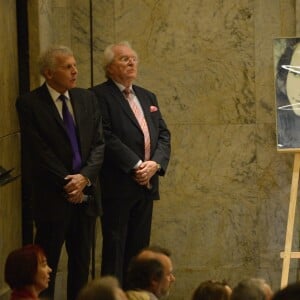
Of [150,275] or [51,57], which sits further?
[51,57]

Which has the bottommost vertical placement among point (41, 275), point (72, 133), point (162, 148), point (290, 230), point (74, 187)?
point (290, 230)

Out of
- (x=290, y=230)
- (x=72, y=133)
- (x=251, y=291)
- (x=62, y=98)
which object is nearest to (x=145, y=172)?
(x=72, y=133)

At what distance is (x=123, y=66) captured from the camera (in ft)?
24.8

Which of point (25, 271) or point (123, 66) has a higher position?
point (123, 66)

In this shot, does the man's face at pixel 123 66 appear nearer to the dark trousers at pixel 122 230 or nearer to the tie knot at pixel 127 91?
the tie knot at pixel 127 91

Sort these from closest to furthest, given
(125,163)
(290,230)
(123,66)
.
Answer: (125,163) → (123,66) → (290,230)

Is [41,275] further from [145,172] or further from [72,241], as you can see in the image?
[145,172]

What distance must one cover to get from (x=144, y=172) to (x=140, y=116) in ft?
1.39

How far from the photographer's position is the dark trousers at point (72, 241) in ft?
22.8

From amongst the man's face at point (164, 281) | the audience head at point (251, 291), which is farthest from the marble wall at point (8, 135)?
the audience head at point (251, 291)

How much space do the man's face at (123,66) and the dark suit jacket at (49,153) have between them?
587 millimetres

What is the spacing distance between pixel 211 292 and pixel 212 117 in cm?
365

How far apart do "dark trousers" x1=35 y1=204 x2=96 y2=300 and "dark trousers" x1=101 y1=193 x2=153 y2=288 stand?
1.09ft

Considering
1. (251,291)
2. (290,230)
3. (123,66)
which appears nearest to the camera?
(251,291)
